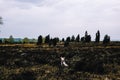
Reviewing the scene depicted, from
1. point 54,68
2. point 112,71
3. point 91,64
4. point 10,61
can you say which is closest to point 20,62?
point 10,61

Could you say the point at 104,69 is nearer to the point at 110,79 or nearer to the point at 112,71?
the point at 112,71

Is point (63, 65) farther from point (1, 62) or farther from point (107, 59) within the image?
point (1, 62)

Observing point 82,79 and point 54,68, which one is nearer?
point 82,79

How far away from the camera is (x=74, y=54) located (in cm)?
6359

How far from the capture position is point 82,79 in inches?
1591

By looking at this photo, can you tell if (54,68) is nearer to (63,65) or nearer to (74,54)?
(63,65)

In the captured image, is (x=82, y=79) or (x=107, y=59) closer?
(x=82, y=79)

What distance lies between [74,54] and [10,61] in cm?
1405

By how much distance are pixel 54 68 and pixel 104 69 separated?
330 inches

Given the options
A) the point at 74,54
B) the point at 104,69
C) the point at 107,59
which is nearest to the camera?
the point at 104,69

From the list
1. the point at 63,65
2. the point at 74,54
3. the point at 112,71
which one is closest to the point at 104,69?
the point at 112,71

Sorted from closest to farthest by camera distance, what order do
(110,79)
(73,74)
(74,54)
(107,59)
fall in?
(110,79), (73,74), (107,59), (74,54)

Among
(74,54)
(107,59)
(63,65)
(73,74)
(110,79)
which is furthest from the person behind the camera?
(74,54)

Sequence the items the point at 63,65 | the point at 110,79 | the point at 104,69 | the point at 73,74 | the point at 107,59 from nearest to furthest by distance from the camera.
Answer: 1. the point at 110,79
2. the point at 73,74
3. the point at 104,69
4. the point at 63,65
5. the point at 107,59
